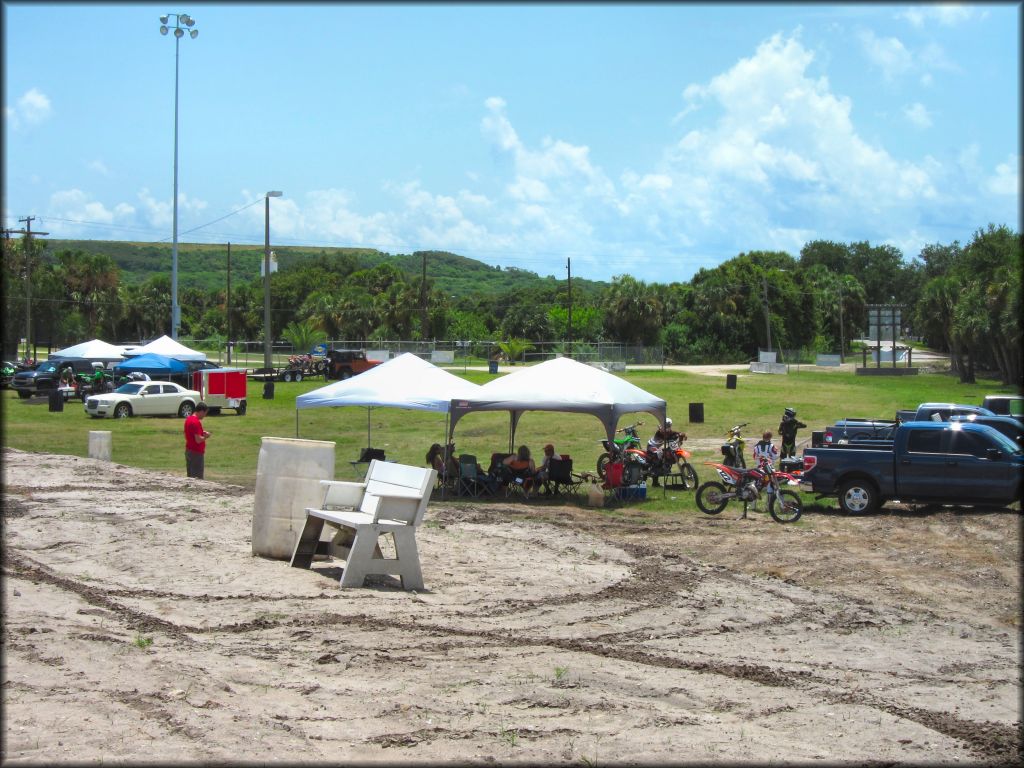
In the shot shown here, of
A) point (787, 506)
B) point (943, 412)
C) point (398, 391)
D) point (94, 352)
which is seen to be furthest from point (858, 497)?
point (94, 352)

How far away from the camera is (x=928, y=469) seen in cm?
1912

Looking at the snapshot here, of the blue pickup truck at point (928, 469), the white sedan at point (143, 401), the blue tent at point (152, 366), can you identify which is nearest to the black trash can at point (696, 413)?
the blue pickup truck at point (928, 469)

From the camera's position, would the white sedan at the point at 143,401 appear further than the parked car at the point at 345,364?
No

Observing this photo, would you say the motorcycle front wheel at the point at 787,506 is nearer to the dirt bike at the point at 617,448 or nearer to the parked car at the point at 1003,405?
the dirt bike at the point at 617,448

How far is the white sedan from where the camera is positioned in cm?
3809

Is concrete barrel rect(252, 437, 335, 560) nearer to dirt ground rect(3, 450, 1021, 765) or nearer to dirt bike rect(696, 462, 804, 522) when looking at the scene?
dirt ground rect(3, 450, 1021, 765)

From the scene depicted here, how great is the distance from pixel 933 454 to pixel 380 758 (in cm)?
1534

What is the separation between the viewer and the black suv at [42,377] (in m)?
45.5

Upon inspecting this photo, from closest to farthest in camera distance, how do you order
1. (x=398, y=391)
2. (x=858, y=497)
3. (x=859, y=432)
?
(x=858, y=497) < (x=398, y=391) < (x=859, y=432)

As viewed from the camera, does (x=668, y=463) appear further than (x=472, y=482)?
Yes

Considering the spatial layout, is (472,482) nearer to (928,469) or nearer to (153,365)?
(928,469)

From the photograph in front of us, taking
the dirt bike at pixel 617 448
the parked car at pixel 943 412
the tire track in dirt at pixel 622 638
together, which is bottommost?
the tire track in dirt at pixel 622 638

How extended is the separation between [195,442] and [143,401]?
19.8 meters

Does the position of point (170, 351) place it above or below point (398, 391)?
above
